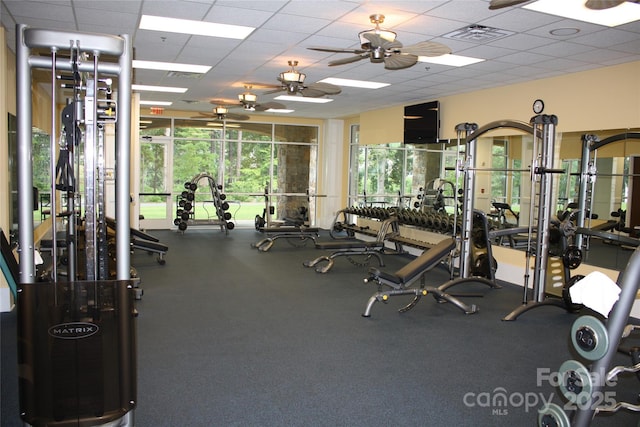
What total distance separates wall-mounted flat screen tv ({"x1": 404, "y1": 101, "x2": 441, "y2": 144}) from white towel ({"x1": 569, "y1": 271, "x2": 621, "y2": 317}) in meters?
6.37

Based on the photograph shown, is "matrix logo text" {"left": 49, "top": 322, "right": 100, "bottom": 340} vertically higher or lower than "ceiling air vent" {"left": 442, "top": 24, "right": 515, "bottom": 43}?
lower

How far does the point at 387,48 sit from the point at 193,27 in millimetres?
1722

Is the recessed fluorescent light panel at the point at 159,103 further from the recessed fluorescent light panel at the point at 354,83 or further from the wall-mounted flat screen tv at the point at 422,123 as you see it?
the wall-mounted flat screen tv at the point at 422,123

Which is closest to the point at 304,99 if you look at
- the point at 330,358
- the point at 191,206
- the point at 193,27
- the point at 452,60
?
the point at 191,206

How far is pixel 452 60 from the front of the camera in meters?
5.34

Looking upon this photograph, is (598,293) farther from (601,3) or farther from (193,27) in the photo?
(193,27)

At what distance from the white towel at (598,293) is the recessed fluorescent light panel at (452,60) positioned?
3975 millimetres

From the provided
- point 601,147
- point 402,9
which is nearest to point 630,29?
point 601,147

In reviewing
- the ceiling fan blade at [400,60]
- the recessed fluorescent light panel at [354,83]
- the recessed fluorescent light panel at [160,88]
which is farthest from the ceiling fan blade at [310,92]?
the recessed fluorescent light panel at [160,88]

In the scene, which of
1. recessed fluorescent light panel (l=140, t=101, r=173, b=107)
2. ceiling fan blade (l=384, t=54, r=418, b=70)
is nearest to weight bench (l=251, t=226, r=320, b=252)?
recessed fluorescent light panel (l=140, t=101, r=173, b=107)

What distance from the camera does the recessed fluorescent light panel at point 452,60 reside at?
5.21 metres

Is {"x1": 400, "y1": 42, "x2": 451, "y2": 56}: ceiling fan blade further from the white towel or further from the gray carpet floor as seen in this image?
the white towel

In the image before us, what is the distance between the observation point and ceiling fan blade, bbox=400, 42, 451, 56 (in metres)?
3.76

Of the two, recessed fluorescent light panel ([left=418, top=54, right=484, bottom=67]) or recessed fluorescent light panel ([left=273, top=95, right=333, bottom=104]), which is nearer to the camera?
recessed fluorescent light panel ([left=418, top=54, right=484, bottom=67])
